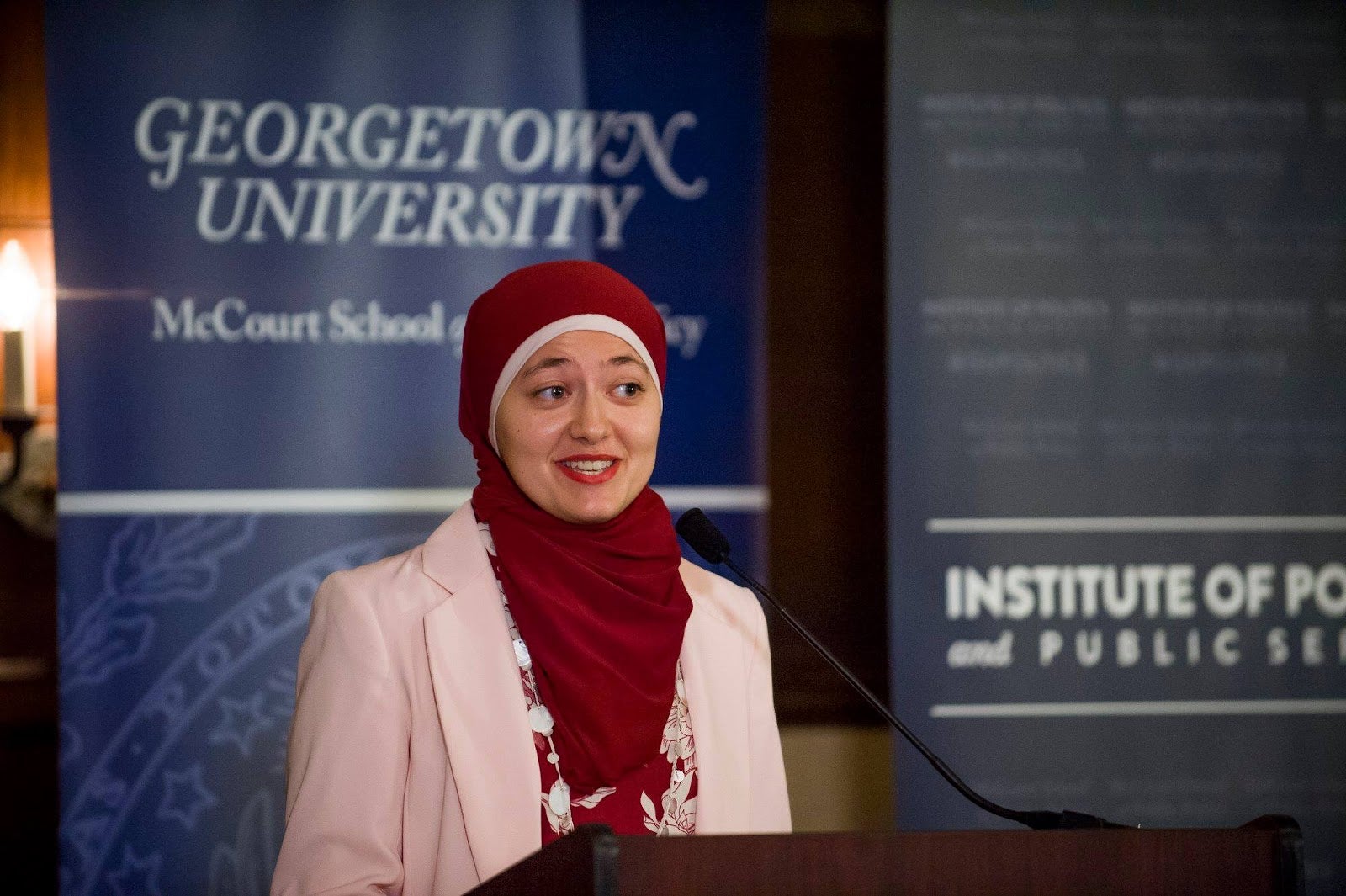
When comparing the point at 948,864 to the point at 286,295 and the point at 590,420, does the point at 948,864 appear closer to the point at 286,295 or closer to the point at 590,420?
the point at 590,420

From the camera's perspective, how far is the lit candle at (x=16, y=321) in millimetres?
3307

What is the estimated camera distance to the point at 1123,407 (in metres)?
3.11

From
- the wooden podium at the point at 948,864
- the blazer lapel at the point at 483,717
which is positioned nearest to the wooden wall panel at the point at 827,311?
the blazer lapel at the point at 483,717

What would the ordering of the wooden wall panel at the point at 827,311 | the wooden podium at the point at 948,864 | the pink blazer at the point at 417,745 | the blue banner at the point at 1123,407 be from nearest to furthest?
the wooden podium at the point at 948,864 < the pink blazer at the point at 417,745 < the blue banner at the point at 1123,407 < the wooden wall panel at the point at 827,311

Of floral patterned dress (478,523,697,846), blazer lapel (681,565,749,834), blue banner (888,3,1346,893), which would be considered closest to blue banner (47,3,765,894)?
blue banner (888,3,1346,893)

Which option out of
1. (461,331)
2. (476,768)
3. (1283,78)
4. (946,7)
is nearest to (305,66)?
(461,331)

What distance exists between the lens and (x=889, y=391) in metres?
3.08

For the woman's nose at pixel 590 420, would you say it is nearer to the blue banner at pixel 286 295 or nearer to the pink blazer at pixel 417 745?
the pink blazer at pixel 417 745

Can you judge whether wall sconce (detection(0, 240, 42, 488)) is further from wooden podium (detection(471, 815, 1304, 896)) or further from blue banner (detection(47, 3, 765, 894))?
wooden podium (detection(471, 815, 1304, 896))

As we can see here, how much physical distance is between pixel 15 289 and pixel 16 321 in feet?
0.27

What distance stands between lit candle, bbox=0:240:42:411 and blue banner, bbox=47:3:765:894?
1.87 ft

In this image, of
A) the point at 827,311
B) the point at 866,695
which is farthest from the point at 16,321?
the point at 866,695

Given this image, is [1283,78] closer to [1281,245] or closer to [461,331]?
[1281,245]

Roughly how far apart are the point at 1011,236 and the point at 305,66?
1.79 metres
